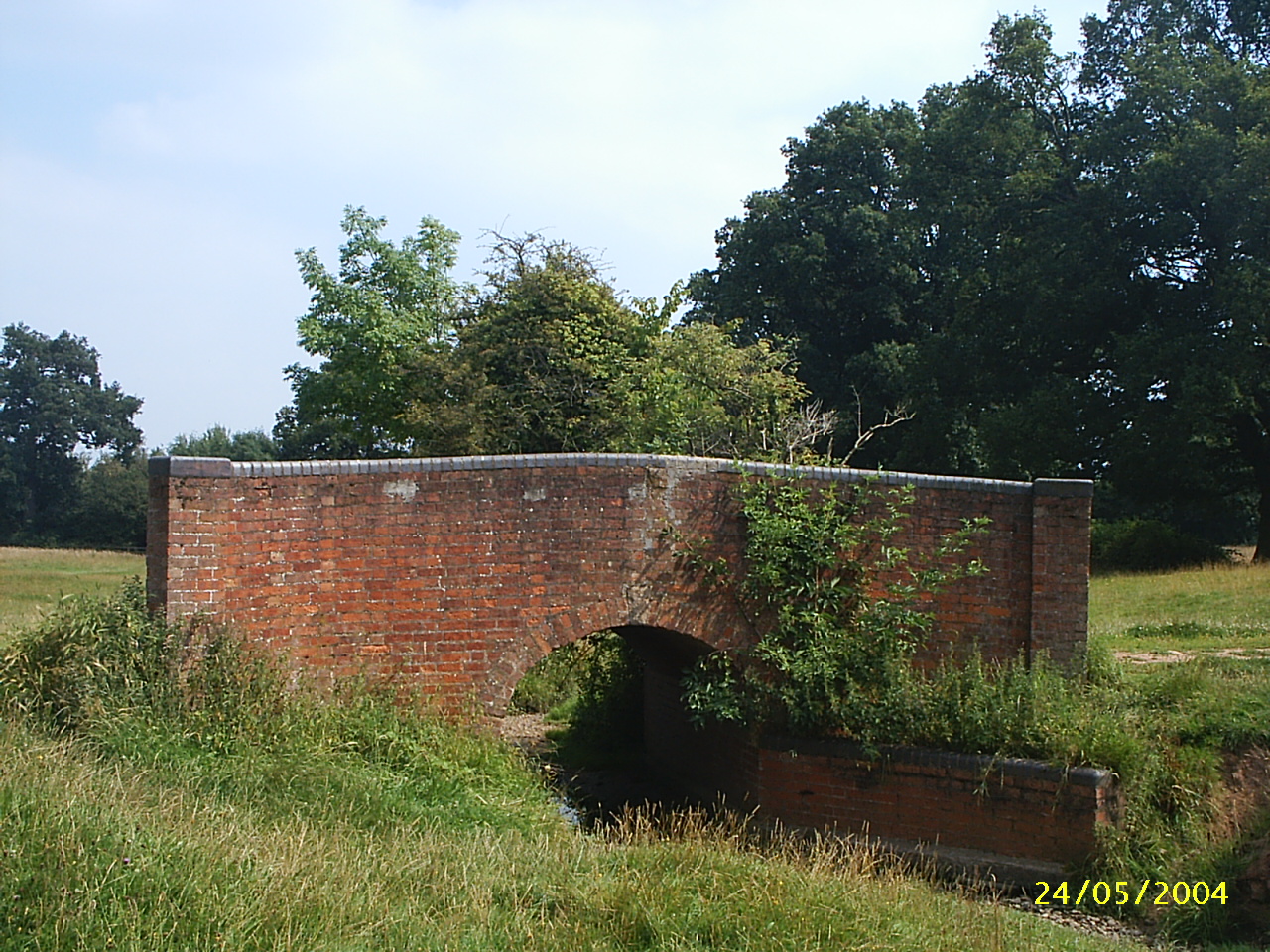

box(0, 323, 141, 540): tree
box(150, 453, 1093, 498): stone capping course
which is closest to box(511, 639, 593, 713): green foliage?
box(150, 453, 1093, 498): stone capping course

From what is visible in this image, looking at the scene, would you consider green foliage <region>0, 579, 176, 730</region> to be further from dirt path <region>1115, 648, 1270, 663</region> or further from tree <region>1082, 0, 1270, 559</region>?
tree <region>1082, 0, 1270, 559</region>

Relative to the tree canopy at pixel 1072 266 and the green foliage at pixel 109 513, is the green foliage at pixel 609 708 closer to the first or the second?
the tree canopy at pixel 1072 266

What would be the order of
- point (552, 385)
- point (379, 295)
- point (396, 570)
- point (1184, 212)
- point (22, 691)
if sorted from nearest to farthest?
point (22, 691), point (396, 570), point (552, 385), point (1184, 212), point (379, 295)

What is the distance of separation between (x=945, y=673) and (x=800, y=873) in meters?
3.91

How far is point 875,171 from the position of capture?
121 feet

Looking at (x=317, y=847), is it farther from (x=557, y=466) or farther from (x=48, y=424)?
(x=48, y=424)

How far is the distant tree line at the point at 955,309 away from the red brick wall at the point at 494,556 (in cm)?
292

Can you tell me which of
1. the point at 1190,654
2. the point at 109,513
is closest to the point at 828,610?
the point at 1190,654

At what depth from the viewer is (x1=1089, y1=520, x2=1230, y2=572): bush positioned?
80.2 feet

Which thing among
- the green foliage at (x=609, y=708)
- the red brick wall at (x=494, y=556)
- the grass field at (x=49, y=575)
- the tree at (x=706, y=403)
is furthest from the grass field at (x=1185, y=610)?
the grass field at (x=49, y=575)

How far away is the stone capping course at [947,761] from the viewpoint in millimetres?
9711

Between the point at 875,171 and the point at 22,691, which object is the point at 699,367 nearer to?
the point at 22,691

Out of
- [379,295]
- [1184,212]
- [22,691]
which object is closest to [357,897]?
[22,691]

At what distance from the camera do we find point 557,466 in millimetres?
10391
